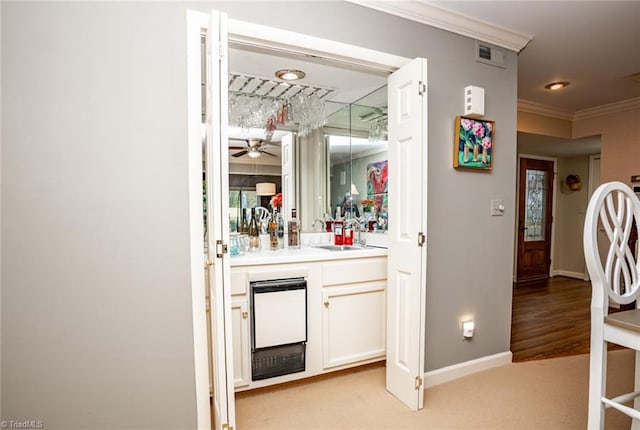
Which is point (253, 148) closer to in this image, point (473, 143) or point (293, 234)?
point (293, 234)

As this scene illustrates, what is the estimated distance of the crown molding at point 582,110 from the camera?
408 centimetres

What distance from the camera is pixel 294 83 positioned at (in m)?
2.93

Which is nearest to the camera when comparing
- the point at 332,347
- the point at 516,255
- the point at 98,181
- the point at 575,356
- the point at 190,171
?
the point at 98,181

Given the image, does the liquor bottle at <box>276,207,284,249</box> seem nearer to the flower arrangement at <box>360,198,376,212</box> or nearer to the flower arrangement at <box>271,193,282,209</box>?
the flower arrangement at <box>271,193,282,209</box>

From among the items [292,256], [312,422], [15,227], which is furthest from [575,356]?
[15,227]

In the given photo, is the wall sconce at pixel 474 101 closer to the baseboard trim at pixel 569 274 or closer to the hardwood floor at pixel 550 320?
the hardwood floor at pixel 550 320

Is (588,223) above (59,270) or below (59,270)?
above

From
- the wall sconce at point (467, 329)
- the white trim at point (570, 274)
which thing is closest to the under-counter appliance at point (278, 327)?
the wall sconce at point (467, 329)

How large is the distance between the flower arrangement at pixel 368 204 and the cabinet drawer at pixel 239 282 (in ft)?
5.18

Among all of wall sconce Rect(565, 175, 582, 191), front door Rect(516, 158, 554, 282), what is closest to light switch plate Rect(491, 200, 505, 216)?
front door Rect(516, 158, 554, 282)

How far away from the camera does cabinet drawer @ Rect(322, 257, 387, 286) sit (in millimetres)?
2340

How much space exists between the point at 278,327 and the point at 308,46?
1663 millimetres

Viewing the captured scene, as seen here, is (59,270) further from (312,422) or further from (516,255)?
Result: (516,255)

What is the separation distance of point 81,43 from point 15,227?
0.82 m
